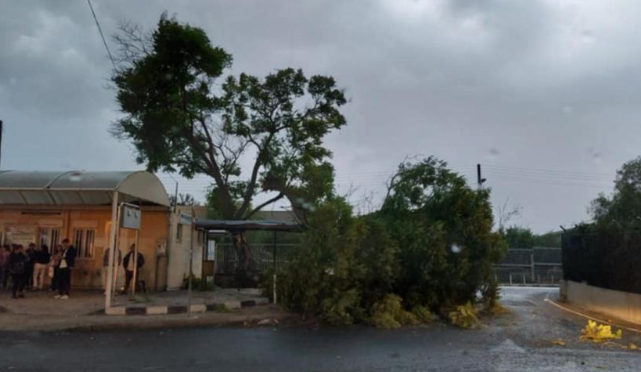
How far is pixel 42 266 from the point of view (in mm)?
19500

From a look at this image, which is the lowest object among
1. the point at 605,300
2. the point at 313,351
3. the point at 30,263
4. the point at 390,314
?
the point at 313,351

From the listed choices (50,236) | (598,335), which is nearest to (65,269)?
(50,236)

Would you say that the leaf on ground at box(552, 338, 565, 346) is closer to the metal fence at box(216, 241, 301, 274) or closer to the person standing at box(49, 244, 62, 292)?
the person standing at box(49, 244, 62, 292)

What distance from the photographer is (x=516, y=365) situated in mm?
9234

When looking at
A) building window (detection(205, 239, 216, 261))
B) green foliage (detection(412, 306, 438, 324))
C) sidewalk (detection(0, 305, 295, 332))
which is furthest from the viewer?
building window (detection(205, 239, 216, 261))

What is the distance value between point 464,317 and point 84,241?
13.1 metres

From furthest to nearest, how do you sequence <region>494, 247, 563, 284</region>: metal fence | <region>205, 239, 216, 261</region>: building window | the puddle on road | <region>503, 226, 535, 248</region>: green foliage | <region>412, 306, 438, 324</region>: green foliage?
<region>503, 226, 535, 248</region>: green foliage < <region>494, 247, 563, 284</region>: metal fence < <region>205, 239, 216, 261</region>: building window < the puddle on road < <region>412, 306, 438, 324</region>: green foliage

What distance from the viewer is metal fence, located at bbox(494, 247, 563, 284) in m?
35.8

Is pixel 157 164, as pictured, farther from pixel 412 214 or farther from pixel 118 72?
pixel 412 214

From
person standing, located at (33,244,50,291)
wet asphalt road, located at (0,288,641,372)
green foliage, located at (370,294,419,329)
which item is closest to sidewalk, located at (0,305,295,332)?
wet asphalt road, located at (0,288,641,372)

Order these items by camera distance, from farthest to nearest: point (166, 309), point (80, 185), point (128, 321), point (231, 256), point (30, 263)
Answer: point (231, 256)
point (30, 263)
point (80, 185)
point (166, 309)
point (128, 321)

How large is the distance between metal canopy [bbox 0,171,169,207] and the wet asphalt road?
198 inches

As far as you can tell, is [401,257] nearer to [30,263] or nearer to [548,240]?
[30,263]

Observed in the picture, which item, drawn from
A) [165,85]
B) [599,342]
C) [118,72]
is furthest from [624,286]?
[118,72]
